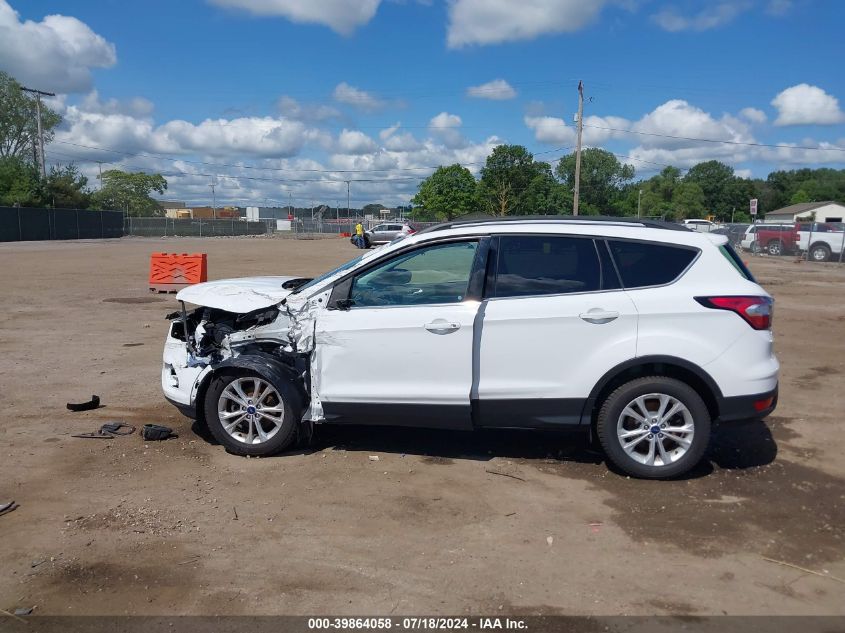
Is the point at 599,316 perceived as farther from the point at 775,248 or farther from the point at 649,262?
the point at 775,248

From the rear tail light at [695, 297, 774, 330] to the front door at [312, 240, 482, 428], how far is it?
1669mm

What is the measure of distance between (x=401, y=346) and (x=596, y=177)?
274 feet

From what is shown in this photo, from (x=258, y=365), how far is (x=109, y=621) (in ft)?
7.40

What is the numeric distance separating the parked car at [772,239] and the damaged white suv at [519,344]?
1174 inches

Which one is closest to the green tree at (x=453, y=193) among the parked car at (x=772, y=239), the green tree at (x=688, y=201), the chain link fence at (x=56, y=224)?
the green tree at (x=688, y=201)

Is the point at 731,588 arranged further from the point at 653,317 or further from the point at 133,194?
the point at 133,194

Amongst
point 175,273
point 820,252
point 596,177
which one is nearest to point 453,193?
point 596,177

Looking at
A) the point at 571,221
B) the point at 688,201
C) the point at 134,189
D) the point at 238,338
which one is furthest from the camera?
the point at 134,189

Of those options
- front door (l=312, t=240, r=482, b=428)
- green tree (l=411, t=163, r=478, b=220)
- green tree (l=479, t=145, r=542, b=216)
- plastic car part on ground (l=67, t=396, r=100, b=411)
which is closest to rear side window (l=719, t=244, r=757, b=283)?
front door (l=312, t=240, r=482, b=428)

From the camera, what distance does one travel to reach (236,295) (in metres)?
5.61

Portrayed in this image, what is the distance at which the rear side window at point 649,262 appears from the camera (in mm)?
5004

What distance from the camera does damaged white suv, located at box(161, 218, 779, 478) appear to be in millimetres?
4879

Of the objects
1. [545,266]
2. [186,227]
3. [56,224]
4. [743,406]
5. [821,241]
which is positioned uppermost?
[186,227]

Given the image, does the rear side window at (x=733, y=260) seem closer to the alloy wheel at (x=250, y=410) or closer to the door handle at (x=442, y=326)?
the door handle at (x=442, y=326)
